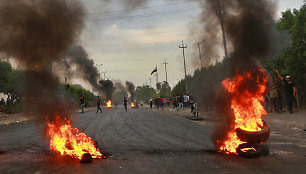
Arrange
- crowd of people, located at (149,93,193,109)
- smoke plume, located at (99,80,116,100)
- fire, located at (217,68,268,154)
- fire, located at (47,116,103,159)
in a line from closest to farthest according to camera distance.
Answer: fire, located at (47,116,103,159) < fire, located at (217,68,268,154) < crowd of people, located at (149,93,193,109) < smoke plume, located at (99,80,116,100)

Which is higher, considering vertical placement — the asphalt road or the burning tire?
the burning tire

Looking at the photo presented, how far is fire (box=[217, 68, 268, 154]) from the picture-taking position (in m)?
7.76

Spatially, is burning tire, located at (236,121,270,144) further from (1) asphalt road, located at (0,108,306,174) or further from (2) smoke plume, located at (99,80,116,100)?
(2) smoke plume, located at (99,80,116,100)

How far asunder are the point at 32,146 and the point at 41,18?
3.93 metres

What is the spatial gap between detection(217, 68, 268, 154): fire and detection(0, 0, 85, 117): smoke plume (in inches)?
178

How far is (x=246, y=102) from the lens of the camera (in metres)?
7.89

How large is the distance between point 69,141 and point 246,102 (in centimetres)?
431

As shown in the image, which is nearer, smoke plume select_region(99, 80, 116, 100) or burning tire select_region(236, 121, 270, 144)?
burning tire select_region(236, 121, 270, 144)

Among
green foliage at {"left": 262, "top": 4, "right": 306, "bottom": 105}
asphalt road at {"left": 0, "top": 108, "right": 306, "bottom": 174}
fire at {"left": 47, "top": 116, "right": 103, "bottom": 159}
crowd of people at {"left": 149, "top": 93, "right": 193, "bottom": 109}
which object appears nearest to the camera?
asphalt road at {"left": 0, "top": 108, "right": 306, "bottom": 174}

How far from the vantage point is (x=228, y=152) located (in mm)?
7832

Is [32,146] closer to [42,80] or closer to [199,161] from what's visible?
[42,80]

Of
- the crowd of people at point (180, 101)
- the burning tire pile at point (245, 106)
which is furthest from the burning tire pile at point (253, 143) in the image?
the crowd of people at point (180, 101)

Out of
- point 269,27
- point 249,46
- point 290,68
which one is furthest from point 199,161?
point 290,68

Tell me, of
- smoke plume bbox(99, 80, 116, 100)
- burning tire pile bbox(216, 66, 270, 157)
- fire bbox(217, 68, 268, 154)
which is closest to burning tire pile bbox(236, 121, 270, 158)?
burning tire pile bbox(216, 66, 270, 157)
